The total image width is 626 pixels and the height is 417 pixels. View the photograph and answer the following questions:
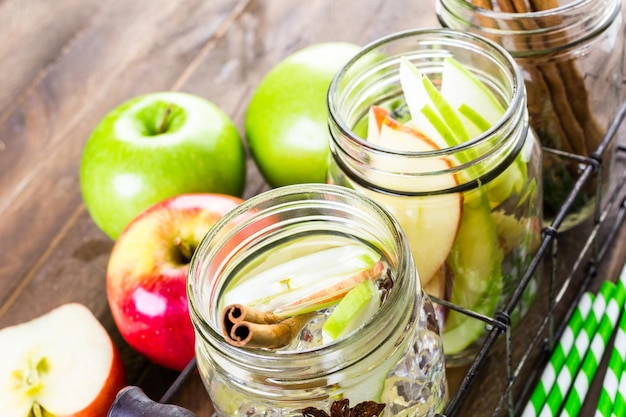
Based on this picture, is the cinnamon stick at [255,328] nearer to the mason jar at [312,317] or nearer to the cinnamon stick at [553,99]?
the mason jar at [312,317]

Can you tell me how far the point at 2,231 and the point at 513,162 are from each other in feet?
1.57

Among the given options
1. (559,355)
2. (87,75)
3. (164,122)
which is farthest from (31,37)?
(559,355)

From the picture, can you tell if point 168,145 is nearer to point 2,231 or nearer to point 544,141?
point 2,231

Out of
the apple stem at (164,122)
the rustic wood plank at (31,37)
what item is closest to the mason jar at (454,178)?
the apple stem at (164,122)

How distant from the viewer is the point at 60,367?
57 centimetres

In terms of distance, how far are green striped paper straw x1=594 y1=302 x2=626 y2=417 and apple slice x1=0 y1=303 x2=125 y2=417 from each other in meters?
0.31

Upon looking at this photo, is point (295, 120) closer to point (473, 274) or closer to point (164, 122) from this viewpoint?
point (164, 122)

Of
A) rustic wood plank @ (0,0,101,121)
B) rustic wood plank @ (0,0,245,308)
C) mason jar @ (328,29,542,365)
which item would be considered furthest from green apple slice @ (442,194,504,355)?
rustic wood plank @ (0,0,101,121)

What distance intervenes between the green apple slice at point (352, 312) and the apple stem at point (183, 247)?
0.23 meters


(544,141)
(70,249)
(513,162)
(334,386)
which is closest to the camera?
(334,386)

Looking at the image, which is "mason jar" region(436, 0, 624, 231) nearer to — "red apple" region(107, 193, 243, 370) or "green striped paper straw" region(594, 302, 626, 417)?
"green striped paper straw" region(594, 302, 626, 417)

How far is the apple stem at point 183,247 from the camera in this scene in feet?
1.98

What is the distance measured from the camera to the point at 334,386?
376mm

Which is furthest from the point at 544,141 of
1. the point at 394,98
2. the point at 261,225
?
the point at 261,225
